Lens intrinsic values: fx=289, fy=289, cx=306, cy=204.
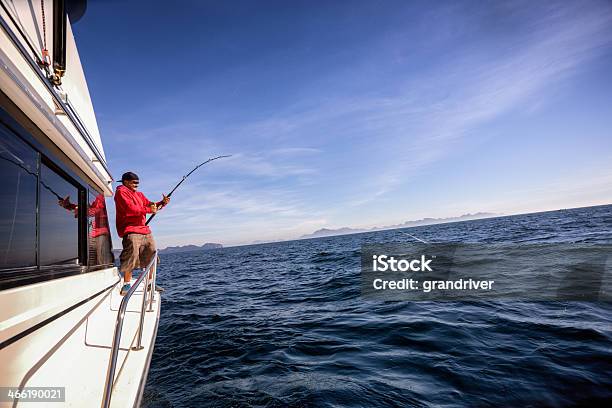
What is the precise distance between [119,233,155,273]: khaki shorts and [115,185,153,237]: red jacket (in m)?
0.12

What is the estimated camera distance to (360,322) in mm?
5953

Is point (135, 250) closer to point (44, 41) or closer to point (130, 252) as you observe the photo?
point (130, 252)

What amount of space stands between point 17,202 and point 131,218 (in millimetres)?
2646

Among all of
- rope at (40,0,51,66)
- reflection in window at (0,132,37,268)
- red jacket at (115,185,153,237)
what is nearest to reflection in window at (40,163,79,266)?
reflection in window at (0,132,37,268)

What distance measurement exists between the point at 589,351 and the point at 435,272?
7153mm

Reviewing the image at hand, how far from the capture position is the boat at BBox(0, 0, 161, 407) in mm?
1950

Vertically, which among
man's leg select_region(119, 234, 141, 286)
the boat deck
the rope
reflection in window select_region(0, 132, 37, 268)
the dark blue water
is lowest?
the dark blue water

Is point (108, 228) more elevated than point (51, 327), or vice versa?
point (108, 228)

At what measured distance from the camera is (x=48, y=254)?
113 inches

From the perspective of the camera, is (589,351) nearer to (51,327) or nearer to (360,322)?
(360,322)

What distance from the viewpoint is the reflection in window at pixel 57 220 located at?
2.80 meters

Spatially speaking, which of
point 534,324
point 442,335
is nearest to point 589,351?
point 534,324

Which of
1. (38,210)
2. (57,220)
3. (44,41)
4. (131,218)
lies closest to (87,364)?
(38,210)

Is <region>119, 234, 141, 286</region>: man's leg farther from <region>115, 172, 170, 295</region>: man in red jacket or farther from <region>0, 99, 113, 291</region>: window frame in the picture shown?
<region>0, 99, 113, 291</region>: window frame
